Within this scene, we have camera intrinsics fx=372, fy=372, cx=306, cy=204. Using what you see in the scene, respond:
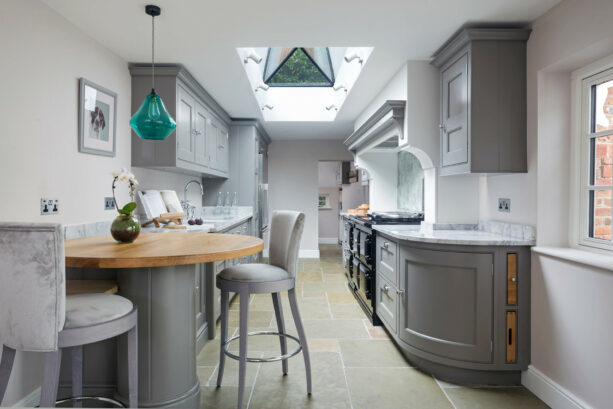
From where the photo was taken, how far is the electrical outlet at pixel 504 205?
2.67 metres

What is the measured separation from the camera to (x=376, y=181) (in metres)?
5.18

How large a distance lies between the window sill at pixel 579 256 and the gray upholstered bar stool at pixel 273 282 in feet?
4.73

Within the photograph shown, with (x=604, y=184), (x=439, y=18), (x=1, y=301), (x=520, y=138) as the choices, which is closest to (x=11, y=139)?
(x=1, y=301)

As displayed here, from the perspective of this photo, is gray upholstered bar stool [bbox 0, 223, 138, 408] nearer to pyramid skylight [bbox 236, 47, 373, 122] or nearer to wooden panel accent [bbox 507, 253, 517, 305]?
wooden panel accent [bbox 507, 253, 517, 305]

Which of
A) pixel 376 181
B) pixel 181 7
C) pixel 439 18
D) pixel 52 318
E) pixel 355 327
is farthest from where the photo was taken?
pixel 376 181

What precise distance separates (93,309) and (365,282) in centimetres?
262

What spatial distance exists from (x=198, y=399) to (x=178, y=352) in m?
0.33

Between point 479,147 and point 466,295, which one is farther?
point 479,147

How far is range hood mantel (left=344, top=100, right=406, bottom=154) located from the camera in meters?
3.20

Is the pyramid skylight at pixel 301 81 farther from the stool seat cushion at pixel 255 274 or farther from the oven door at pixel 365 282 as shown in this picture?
the stool seat cushion at pixel 255 274

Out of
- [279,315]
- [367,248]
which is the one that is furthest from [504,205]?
[279,315]

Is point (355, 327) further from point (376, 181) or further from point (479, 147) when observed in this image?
point (376, 181)

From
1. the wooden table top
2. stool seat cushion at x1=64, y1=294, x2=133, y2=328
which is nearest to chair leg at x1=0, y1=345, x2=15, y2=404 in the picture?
stool seat cushion at x1=64, y1=294, x2=133, y2=328

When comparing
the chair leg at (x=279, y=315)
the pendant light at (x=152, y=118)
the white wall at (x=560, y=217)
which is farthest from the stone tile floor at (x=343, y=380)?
the pendant light at (x=152, y=118)
